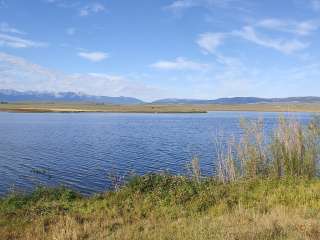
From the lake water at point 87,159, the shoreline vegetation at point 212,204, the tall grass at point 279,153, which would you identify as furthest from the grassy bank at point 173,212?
the lake water at point 87,159

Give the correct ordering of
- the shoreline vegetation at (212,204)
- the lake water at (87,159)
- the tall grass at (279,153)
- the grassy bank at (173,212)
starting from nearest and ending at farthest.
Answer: the grassy bank at (173,212), the shoreline vegetation at (212,204), the tall grass at (279,153), the lake water at (87,159)

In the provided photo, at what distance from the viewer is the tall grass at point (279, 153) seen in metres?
19.5

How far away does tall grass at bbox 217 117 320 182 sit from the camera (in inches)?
766

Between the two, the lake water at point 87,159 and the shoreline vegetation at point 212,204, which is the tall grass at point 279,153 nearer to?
the shoreline vegetation at point 212,204

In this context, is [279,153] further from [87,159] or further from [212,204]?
[87,159]

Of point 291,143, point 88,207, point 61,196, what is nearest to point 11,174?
point 61,196

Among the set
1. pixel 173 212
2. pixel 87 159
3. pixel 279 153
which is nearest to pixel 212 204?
pixel 173 212

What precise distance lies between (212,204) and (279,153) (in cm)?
664

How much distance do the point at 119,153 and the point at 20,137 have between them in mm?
19131

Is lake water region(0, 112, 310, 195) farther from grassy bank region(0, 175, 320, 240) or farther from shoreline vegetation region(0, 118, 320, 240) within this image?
grassy bank region(0, 175, 320, 240)

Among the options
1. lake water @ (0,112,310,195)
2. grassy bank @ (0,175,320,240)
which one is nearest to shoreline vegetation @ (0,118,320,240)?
grassy bank @ (0,175,320,240)

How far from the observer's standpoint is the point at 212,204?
14.2 m

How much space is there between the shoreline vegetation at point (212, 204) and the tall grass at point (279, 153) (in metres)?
0.04

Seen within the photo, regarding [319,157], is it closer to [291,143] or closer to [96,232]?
[291,143]
